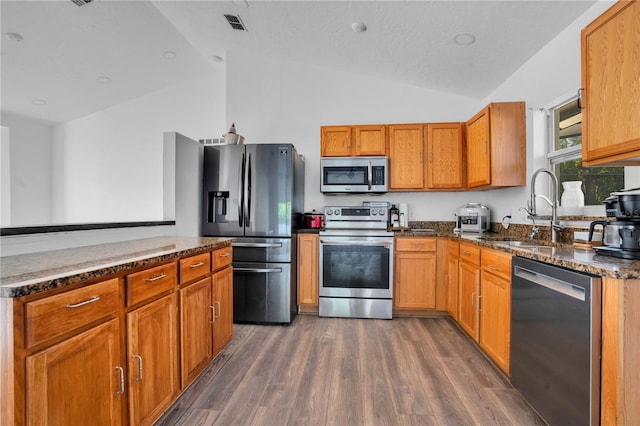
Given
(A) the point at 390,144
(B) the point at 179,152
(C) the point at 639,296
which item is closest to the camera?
(C) the point at 639,296

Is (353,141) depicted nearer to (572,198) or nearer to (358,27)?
(358,27)

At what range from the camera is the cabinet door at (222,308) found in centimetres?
213

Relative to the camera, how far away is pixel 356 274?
3.25 m

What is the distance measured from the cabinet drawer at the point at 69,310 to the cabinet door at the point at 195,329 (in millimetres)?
539

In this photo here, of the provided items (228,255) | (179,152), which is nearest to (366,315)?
(228,255)

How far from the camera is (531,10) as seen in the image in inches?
84.4

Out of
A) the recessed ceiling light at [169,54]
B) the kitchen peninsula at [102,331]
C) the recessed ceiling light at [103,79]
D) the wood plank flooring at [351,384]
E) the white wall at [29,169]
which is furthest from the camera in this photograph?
the white wall at [29,169]

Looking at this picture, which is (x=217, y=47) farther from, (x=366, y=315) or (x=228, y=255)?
(x=366, y=315)

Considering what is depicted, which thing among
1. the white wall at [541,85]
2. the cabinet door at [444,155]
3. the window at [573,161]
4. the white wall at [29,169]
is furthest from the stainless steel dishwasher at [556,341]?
the white wall at [29,169]

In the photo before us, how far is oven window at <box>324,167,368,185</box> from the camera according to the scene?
3.49 metres

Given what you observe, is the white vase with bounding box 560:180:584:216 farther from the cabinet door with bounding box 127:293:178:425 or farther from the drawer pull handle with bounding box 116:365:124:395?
the drawer pull handle with bounding box 116:365:124:395

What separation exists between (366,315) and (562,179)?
7.40 ft

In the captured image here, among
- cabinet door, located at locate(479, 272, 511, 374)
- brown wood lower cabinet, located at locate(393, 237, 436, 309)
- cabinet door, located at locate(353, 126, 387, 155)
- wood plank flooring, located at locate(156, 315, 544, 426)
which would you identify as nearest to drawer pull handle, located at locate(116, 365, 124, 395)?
wood plank flooring, located at locate(156, 315, 544, 426)

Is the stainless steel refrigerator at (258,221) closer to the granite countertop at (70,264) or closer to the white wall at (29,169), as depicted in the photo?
the granite countertop at (70,264)
